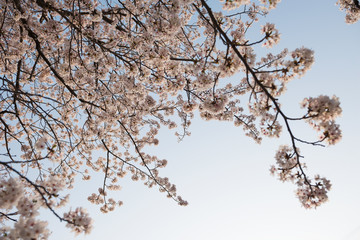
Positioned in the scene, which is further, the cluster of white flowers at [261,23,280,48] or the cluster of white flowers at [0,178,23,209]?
the cluster of white flowers at [261,23,280,48]

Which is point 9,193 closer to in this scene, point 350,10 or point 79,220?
point 79,220

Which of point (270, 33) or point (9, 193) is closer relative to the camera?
point (9, 193)

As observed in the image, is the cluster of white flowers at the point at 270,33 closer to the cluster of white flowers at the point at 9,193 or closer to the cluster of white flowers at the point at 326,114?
the cluster of white flowers at the point at 326,114

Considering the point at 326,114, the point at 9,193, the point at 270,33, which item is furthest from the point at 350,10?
the point at 9,193

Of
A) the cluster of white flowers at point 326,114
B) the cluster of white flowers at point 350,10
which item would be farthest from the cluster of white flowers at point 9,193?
the cluster of white flowers at point 350,10

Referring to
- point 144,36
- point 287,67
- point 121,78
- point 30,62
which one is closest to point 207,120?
point 287,67

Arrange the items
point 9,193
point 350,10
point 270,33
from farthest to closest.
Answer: point 350,10 → point 270,33 → point 9,193

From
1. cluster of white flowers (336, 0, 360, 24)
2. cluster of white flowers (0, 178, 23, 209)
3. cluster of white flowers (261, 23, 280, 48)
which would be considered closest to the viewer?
cluster of white flowers (0, 178, 23, 209)

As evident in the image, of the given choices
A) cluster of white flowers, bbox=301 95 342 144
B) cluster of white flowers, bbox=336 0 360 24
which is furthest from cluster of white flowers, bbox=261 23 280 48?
cluster of white flowers, bbox=336 0 360 24

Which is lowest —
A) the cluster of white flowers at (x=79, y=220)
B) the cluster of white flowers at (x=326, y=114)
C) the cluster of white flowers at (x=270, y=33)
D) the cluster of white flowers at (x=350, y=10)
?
the cluster of white flowers at (x=79, y=220)

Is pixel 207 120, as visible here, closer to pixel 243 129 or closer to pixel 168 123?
pixel 243 129

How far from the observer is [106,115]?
231 inches

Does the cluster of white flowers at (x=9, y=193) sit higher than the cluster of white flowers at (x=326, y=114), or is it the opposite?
the cluster of white flowers at (x=326, y=114)

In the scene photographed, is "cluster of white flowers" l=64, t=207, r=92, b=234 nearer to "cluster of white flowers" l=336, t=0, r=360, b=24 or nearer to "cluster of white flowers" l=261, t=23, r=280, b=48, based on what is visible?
"cluster of white flowers" l=261, t=23, r=280, b=48
